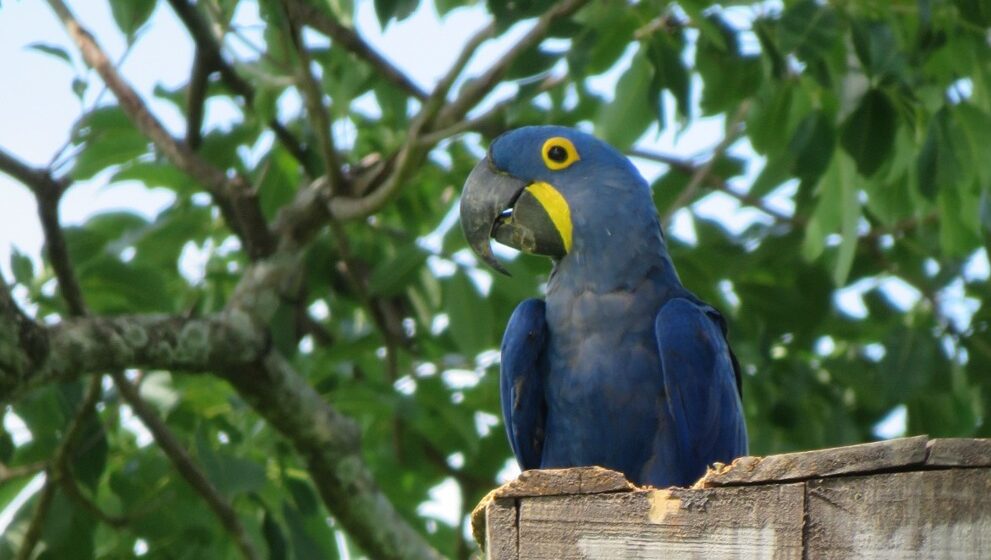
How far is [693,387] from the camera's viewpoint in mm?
3996

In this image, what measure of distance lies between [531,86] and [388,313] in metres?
2.18

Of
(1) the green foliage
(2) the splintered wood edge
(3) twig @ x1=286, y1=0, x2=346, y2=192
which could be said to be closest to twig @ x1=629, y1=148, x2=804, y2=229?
(1) the green foliage

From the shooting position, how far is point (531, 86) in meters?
4.81

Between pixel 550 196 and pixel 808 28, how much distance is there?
1.00m

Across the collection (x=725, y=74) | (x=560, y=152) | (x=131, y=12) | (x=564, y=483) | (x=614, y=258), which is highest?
(x=725, y=74)

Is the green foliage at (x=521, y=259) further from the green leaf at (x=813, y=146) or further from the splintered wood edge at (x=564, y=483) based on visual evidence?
the splintered wood edge at (x=564, y=483)

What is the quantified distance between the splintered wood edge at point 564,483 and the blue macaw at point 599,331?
1686 mm

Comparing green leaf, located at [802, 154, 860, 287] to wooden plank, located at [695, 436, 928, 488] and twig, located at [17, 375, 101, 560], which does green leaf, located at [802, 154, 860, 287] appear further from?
wooden plank, located at [695, 436, 928, 488]

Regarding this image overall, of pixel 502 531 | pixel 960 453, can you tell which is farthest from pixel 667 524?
pixel 960 453

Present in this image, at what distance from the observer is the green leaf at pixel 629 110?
5.15m

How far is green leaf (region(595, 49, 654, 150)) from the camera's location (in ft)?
16.9

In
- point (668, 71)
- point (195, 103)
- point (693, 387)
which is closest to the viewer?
point (693, 387)

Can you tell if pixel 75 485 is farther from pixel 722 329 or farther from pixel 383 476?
pixel 722 329

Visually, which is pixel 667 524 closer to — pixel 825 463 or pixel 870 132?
pixel 825 463
